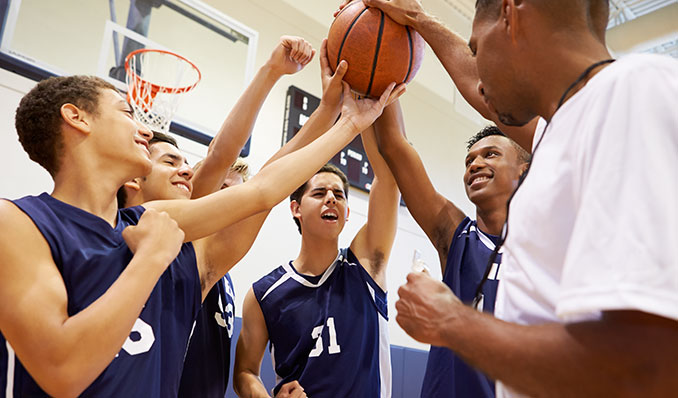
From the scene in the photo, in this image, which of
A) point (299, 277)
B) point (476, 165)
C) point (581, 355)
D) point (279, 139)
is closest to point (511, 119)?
point (581, 355)

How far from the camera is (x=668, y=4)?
7.89 meters

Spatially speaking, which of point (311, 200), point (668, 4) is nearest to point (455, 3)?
point (668, 4)

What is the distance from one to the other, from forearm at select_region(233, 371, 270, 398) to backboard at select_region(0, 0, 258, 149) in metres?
2.80

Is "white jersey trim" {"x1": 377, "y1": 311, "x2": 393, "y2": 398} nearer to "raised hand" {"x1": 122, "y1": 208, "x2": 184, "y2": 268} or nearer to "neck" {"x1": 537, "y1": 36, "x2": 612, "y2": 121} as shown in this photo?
"raised hand" {"x1": 122, "y1": 208, "x2": 184, "y2": 268}

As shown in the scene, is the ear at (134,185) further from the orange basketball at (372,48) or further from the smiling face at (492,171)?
the smiling face at (492,171)

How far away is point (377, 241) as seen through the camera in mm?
3068

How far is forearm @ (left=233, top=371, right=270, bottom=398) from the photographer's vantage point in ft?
8.64

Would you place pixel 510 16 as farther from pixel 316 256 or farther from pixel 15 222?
pixel 316 256

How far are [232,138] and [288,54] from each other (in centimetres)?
51

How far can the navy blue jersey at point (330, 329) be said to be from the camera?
2.67m

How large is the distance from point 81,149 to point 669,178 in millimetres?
1754

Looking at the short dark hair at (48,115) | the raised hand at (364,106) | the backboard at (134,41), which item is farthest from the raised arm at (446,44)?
the backboard at (134,41)

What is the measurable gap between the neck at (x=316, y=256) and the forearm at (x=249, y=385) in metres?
0.64

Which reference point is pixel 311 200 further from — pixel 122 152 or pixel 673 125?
pixel 673 125
